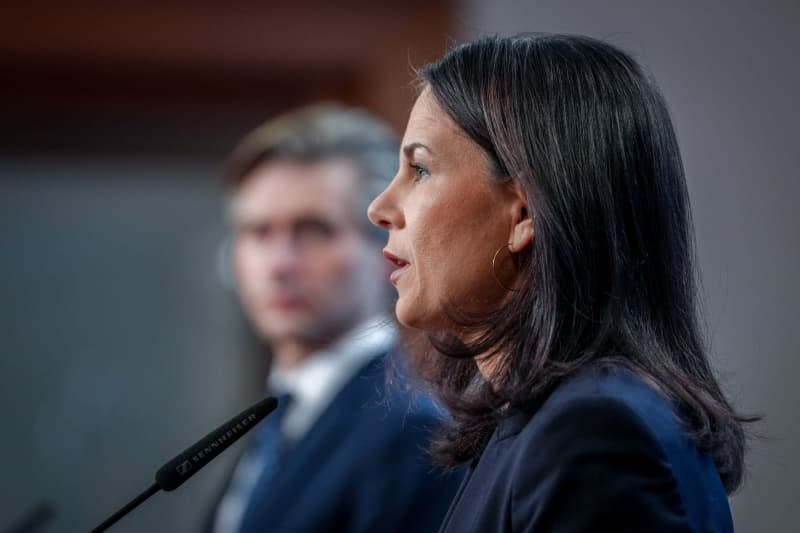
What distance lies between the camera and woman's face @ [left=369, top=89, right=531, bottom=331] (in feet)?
3.95

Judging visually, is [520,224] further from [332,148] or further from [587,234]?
[332,148]

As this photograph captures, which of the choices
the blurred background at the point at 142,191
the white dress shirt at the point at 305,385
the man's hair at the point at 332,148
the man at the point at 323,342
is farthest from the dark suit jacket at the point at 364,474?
the blurred background at the point at 142,191

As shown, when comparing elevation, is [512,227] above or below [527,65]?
below

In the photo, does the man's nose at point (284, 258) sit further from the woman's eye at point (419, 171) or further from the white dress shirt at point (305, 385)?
the woman's eye at point (419, 171)

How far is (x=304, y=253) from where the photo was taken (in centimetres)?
219

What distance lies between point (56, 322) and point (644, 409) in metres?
3.45

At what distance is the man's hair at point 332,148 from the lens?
2279 millimetres

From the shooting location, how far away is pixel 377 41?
12.3ft

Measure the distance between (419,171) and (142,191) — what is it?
3.08 metres

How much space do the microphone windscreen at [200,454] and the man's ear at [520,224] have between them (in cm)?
33

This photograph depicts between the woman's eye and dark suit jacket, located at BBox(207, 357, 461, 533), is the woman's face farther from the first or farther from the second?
dark suit jacket, located at BBox(207, 357, 461, 533)

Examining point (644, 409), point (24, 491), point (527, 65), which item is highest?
point (527, 65)

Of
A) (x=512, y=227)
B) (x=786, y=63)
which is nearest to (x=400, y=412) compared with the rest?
(x=512, y=227)

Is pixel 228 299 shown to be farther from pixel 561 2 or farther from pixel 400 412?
pixel 400 412
